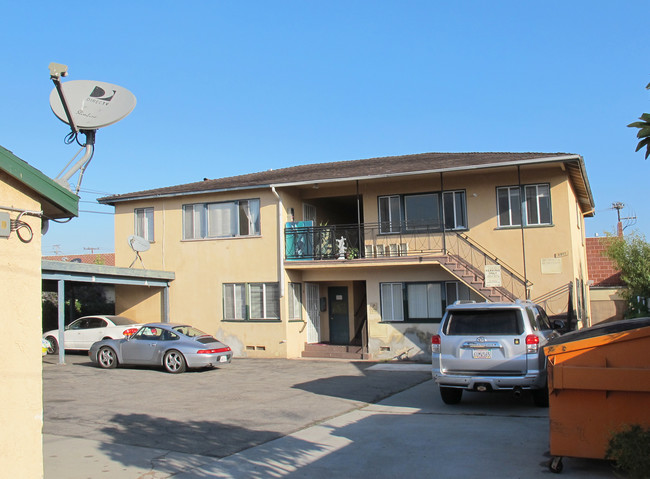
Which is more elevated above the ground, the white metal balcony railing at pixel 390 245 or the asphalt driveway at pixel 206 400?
the white metal balcony railing at pixel 390 245

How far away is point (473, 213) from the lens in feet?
61.3

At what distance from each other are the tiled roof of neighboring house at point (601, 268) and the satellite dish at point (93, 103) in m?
28.8

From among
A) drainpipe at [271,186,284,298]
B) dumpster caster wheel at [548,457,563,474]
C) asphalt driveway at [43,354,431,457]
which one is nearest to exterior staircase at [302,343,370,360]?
asphalt driveway at [43,354,431,457]

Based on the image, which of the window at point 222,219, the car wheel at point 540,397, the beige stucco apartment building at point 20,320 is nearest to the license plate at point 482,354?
the car wheel at point 540,397

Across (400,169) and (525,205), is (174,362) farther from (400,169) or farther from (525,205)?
(525,205)

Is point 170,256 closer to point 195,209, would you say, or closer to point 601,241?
point 195,209

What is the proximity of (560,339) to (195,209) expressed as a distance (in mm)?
16525

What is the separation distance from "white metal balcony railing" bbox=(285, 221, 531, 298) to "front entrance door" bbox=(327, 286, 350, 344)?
7.25ft

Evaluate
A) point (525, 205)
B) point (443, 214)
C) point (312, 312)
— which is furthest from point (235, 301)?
point (525, 205)

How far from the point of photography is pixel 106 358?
17.0m

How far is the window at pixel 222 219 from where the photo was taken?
68.3ft

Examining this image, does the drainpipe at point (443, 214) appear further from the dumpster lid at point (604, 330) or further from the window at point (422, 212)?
the dumpster lid at point (604, 330)

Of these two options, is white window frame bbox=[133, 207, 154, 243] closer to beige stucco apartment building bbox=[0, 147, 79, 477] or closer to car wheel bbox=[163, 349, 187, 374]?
car wheel bbox=[163, 349, 187, 374]

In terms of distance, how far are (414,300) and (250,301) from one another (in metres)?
5.54
